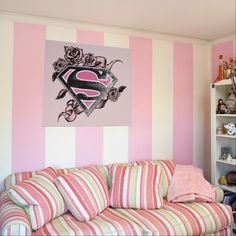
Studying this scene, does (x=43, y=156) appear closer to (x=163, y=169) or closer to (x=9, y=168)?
(x=9, y=168)

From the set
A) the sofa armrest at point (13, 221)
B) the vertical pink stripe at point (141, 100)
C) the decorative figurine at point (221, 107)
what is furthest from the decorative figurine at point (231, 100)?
the sofa armrest at point (13, 221)

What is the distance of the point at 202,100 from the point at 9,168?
93.8 inches

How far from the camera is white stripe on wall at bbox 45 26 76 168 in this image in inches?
109

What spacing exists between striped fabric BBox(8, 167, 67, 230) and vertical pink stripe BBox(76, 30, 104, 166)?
2.18 feet

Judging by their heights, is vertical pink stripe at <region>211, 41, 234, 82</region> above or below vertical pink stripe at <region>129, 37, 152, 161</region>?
above

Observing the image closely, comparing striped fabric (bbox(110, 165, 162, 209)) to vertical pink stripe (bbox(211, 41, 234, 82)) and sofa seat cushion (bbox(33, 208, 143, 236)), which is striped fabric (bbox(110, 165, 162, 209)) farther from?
vertical pink stripe (bbox(211, 41, 234, 82))

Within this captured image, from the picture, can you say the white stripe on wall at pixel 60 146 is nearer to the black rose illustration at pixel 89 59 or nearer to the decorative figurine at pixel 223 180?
the black rose illustration at pixel 89 59

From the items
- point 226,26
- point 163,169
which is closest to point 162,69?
point 226,26

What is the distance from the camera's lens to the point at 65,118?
2803 millimetres

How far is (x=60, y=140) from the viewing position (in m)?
2.80

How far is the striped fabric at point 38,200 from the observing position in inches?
80.6

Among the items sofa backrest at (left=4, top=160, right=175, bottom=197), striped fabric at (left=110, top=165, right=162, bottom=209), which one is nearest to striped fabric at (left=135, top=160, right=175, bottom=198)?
sofa backrest at (left=4, top=160, right=175, bottom=197)

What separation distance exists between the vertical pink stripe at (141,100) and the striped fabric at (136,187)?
48 cm

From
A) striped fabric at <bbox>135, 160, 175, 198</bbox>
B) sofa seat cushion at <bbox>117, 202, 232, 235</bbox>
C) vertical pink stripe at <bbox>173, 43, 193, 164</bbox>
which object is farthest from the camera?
vertical pink stripe at <bbox>173, 43, 193, 164</bbox>
